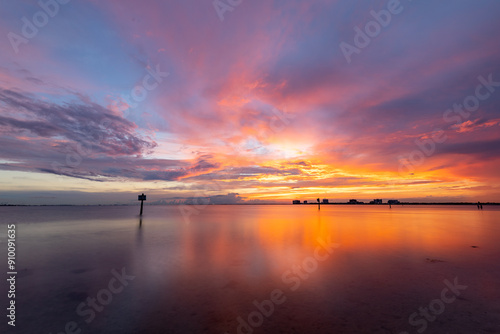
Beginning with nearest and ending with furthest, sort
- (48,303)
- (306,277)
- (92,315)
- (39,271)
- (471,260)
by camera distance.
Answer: (92,315)
(48,303)
(306,277)
(39,271)
(471,260)

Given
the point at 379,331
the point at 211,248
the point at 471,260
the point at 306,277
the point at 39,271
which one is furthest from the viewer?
the point at 211,248

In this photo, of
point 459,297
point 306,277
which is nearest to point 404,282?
point 459,297

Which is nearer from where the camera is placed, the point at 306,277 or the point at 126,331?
the point at 126,331

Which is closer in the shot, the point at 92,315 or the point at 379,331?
the point at 379,331

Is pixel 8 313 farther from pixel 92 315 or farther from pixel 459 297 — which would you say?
pixel 459 297

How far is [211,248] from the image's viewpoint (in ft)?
58.4

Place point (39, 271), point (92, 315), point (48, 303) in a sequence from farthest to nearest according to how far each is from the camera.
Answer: point (39, 271), point (48, 303), point (92, 315)

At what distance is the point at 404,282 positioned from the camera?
9.67 meters

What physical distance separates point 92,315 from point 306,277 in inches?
331

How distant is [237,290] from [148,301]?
331cm

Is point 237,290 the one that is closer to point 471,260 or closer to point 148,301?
point 148,301

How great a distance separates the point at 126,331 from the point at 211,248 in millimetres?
11865

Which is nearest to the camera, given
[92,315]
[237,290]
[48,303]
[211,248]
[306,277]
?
[92,315]

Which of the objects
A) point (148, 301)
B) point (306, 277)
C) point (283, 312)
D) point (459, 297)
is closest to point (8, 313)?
point (148, 301)
